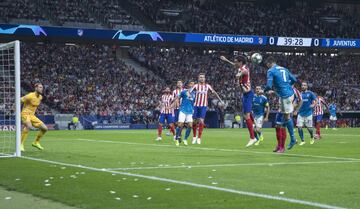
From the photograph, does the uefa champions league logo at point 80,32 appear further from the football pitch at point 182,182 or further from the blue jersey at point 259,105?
the football pitch at point 182,182

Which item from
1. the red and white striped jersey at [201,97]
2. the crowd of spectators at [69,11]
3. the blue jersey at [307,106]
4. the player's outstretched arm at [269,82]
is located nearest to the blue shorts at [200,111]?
the red and white striped jersey at [201,97]

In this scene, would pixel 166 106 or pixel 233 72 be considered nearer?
pixel 166 106

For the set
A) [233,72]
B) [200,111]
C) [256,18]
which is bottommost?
[200,111]

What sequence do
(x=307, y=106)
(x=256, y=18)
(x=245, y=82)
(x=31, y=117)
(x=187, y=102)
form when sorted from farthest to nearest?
(x=256, y=18), (x=307, y=106), (x=187, y=102), (x=245, y=82), (x=31, y=117)

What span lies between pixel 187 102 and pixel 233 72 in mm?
35416

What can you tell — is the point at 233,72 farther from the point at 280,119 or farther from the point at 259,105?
the point at 280,119

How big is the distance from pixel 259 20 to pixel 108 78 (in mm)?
17451

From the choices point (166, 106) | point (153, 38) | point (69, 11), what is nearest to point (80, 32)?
point (69, 11)

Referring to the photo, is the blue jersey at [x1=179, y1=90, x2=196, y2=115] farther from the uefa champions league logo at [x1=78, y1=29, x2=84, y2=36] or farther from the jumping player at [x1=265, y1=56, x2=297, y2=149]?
the uefa champions league logo at [x1=78, y1=29, x2=84, y2=36]

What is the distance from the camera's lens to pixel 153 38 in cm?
5153

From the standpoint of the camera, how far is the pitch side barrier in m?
46.9

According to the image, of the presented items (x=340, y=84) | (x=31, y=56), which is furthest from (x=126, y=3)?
(x=340, y=84)

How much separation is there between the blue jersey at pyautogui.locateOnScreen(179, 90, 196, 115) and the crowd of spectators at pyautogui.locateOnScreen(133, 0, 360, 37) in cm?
A: 3381

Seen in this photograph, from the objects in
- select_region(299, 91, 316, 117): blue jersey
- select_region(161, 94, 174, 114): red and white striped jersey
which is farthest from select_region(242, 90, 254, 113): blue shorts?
select_region(161, 94, 174, 114): red and white striped jersey
